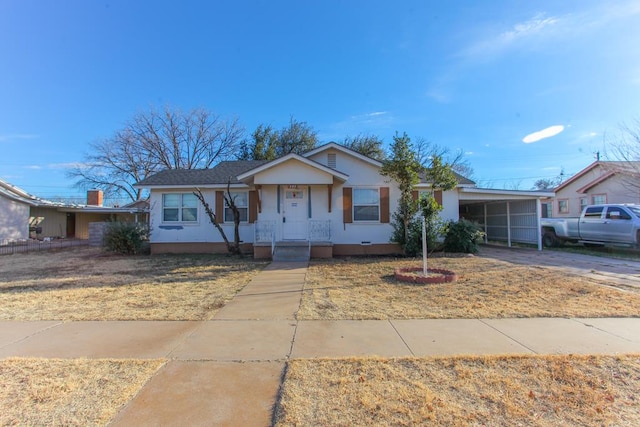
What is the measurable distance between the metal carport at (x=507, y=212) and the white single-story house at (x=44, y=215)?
60.0ft

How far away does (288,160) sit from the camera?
12.7 meters

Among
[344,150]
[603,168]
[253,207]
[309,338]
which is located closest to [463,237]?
[344,150]

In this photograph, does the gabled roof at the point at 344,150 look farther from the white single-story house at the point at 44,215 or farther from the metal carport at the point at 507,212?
the white single-story house at the point at 44,215

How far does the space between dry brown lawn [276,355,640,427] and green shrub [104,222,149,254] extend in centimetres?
1310

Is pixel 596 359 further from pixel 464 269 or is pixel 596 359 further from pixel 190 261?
pixel 190 261

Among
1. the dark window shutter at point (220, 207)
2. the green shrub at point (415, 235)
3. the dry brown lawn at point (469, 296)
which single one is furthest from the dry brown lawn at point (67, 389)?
the dark window shutter at point (220, 207)

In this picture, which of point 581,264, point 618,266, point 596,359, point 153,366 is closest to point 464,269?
point 581,264

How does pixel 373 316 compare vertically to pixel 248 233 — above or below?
below

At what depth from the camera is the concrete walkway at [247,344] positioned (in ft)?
9.78

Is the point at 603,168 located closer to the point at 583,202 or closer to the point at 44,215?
the point at 583,202

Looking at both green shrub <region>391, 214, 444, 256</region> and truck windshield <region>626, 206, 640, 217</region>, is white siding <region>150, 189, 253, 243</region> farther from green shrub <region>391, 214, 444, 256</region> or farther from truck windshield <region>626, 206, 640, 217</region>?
truck windshield <region>626, 206, 640, 217</region>

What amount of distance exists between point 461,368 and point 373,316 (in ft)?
6.40

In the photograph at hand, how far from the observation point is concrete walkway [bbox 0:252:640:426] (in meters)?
2.98

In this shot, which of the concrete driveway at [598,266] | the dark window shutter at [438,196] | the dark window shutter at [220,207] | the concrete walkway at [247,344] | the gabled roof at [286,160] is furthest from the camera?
the dark window shutter at [220,207]
